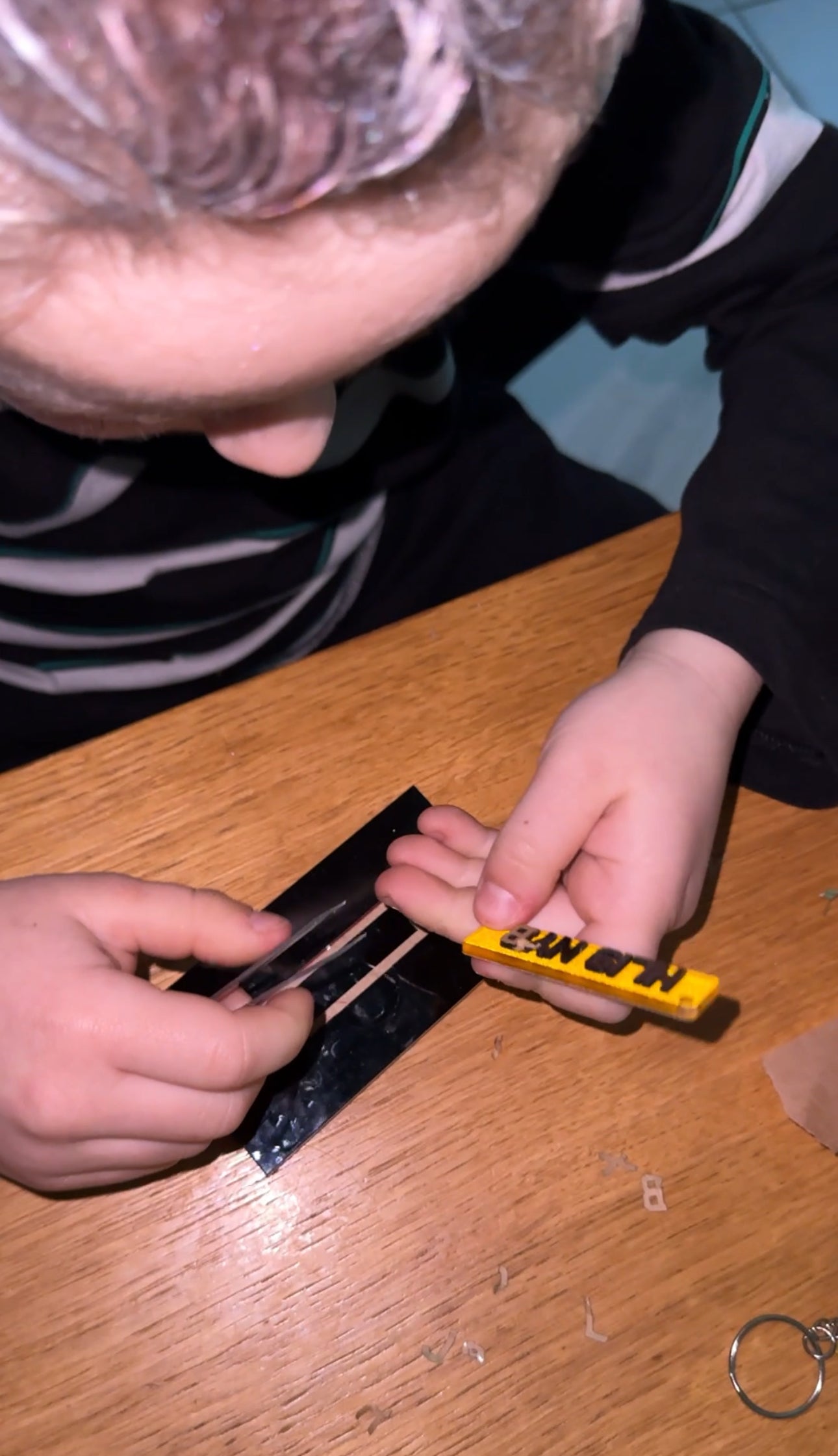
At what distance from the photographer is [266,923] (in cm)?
47

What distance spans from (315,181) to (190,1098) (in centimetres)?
35

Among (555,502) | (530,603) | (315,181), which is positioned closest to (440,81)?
(315,181)

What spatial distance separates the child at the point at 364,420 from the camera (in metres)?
0.21

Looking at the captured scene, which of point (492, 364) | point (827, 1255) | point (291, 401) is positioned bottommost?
point (827, 1255)

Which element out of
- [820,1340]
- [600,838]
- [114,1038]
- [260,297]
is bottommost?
[820,1340]

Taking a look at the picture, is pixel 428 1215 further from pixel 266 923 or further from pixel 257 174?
pixel 257 174

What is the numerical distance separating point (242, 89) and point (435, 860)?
356 millimetres

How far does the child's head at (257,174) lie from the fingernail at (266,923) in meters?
0.24

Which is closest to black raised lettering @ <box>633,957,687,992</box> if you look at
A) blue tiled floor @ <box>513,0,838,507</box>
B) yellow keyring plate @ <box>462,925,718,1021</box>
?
yellow keyring plate @ <box>462,925,718,1021</box>

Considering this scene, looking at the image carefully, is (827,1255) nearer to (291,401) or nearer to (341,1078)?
(341,1078)

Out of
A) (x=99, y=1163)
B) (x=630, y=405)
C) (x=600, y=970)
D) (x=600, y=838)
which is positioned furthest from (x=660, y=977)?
(x=630, y=405)

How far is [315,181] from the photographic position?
226mm

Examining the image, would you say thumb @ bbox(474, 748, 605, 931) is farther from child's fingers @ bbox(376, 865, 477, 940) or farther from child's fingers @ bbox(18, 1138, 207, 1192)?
child's fingers @ bbox(18, 1138, 207, 1192)

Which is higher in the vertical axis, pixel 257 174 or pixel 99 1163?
pixel 257 174
